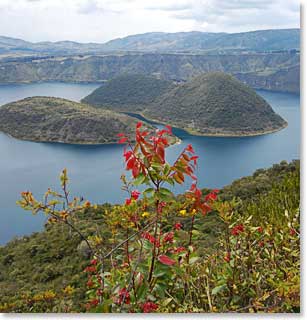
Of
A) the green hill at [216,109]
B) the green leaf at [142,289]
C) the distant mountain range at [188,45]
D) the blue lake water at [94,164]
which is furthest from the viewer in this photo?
the distant mountain range at [188,45]

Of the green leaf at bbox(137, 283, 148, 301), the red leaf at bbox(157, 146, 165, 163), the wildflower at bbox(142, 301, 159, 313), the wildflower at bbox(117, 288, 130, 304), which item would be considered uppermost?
the red leaf at bbox(157, 146, 165, 163)

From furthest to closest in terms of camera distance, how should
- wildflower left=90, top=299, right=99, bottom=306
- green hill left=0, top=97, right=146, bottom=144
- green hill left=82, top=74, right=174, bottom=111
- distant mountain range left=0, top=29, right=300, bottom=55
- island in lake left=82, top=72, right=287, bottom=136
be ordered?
distant mountain range left=0, top=29, right=300, bottom=55
green hill left=82, top=74, right=174, bottom=111
island in lake left=82, top=72, right=287, bottom=136
green hill left=0, top=97, right=146, bottom=144
wildflower left=90, top=299, right=99, bottom=306

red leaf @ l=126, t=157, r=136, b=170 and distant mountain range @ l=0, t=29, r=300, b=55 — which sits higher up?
distant mountain range @ l=0, t=29, r=300, b=55

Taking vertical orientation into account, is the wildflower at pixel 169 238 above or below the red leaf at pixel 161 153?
below

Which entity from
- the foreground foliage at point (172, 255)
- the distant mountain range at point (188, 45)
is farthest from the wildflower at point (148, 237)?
the distant mountain range at point (188, 45)

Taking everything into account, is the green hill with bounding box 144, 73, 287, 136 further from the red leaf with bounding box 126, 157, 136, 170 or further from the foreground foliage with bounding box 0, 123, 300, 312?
the red leaf with bounding box 126, 157, 136, 170

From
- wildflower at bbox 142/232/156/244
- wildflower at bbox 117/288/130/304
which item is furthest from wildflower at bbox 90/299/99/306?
wildflower at bbox 142/232/156/244

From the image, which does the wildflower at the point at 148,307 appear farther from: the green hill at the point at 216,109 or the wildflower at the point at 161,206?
the green hill at the point at 216,109
